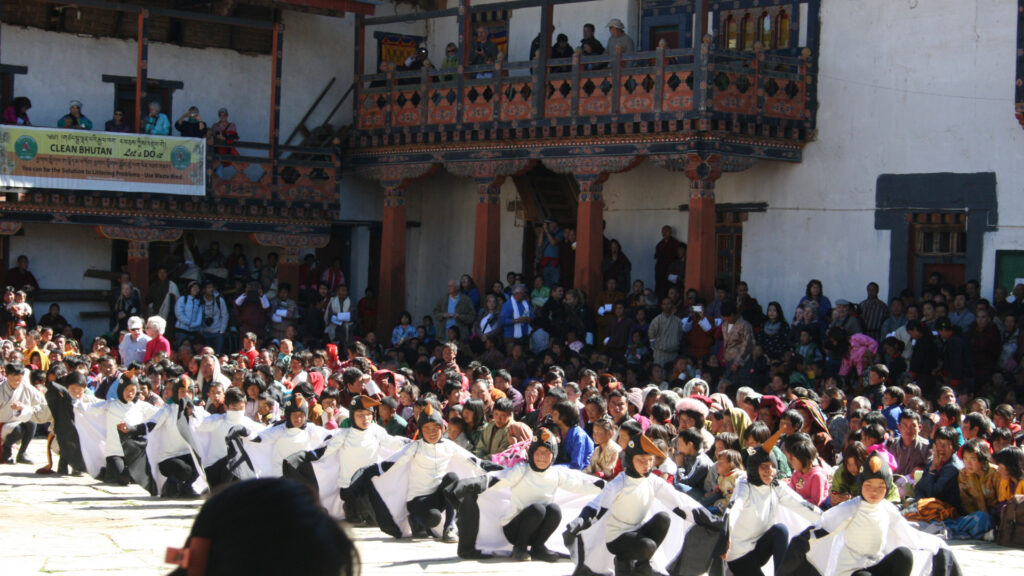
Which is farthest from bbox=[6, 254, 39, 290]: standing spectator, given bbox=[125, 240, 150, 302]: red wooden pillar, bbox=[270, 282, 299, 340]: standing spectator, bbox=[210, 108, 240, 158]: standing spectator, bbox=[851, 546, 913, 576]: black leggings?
bbox=[851, 546, 913, 576]: black leggings

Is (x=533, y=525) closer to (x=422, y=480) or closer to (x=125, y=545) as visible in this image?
(x=422, y=480)

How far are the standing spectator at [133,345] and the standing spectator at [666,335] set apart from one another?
6.76 meters

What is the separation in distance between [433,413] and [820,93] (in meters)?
11.1

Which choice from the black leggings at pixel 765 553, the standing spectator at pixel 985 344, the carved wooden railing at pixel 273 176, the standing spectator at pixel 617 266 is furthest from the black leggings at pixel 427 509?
the carved wooden railing at pixel 273 176

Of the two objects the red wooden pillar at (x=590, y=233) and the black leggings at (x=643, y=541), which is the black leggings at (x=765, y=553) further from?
the red wooden pillar at (x=590, y=233)

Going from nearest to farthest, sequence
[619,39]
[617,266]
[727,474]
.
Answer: [727,474] → [619,39] → [617,266]

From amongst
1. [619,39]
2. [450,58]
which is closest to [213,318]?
[450,58]

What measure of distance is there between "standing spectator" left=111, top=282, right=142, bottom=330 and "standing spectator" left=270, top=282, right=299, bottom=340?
2028 millimetres

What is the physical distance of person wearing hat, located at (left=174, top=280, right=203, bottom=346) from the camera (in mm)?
20766

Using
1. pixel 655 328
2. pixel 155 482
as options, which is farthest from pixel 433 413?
pixel 655 328

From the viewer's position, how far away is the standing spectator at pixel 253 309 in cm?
2145

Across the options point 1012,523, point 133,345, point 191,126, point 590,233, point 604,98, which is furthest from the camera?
point 191,126

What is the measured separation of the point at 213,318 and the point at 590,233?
5857 mm

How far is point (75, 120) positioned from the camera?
21453 millimetres
